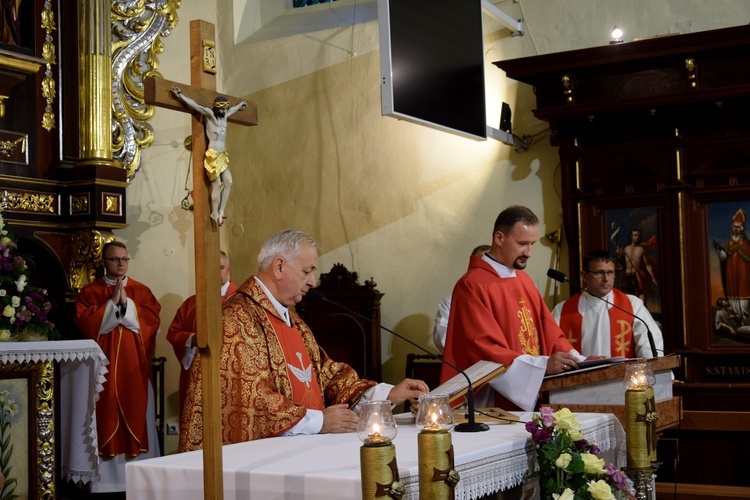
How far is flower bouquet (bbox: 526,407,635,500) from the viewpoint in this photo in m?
3.27

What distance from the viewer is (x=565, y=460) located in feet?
10.7

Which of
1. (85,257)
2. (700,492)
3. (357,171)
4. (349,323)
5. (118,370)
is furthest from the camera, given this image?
(357,171)

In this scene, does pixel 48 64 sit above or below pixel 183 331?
above

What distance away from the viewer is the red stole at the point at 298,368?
4098mm

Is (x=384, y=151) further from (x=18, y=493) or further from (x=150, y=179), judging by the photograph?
(x=18, y=493)

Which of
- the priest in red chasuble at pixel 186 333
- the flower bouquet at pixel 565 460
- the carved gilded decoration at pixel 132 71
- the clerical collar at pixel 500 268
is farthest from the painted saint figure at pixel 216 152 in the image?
the carved gilded decoration at pixel 132 71

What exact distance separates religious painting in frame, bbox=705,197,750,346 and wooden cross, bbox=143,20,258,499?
5.35 metres

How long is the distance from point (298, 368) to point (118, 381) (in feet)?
13.4

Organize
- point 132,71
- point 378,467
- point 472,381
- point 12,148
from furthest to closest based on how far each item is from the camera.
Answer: point 132,71 → point 12,148 → point 472,381 → point 378,467

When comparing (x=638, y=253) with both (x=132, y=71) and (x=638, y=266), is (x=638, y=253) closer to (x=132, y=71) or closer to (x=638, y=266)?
(x=638, y=266)

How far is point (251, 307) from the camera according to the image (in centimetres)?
411

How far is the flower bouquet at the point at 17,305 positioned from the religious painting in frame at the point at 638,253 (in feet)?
13.8

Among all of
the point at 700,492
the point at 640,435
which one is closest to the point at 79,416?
the point at 700,492

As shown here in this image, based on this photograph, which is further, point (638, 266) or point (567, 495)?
point (638, 266)
